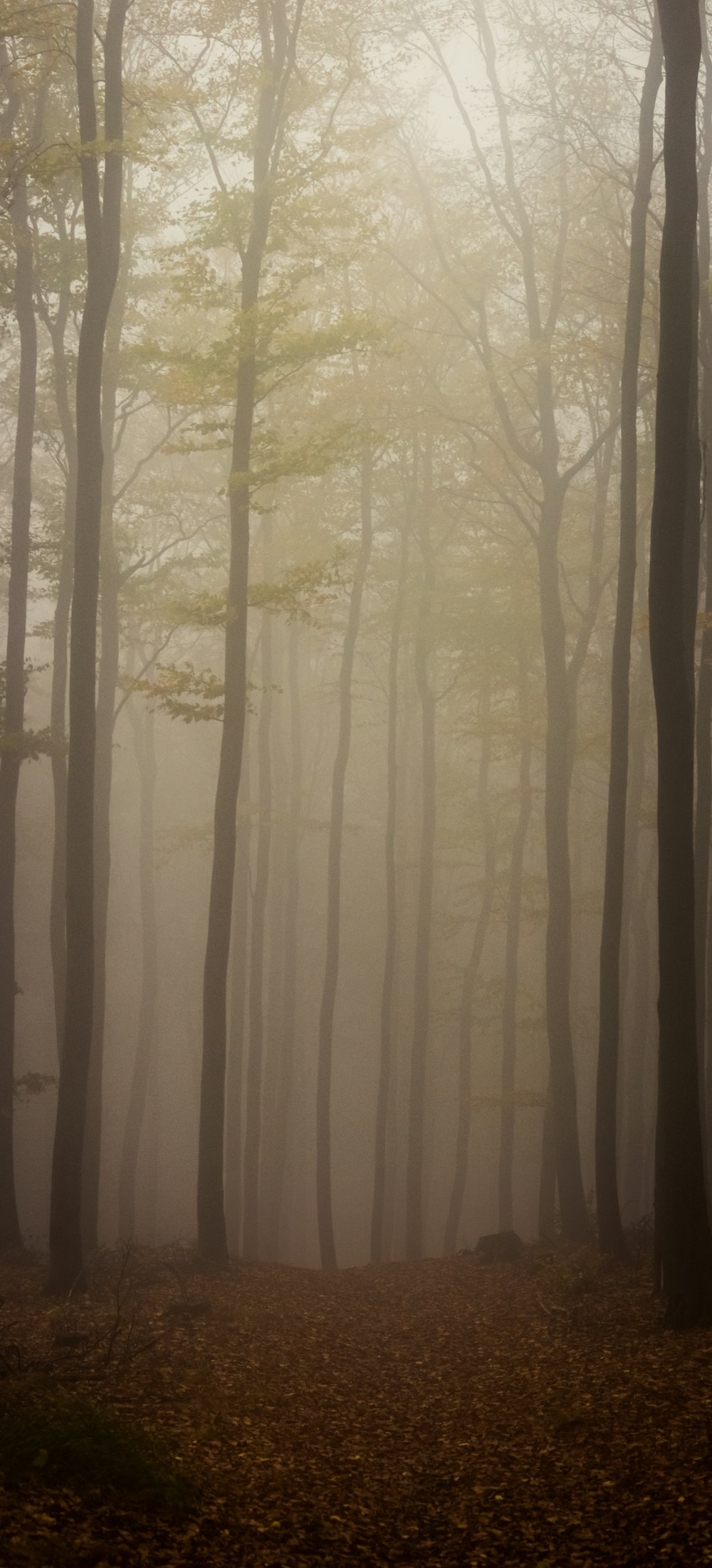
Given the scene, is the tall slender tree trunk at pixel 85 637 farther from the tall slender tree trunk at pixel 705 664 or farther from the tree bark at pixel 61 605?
the tall slender tree trunk at pixel 705 664

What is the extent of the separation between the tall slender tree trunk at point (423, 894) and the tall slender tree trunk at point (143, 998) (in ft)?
16.0

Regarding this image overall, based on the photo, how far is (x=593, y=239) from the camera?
51.7ft

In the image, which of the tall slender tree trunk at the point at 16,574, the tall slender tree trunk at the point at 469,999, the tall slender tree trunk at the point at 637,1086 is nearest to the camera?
the tall slender tree trunk at the point at 16,574

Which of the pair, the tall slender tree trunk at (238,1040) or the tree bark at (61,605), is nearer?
the tree bark at (61,605)

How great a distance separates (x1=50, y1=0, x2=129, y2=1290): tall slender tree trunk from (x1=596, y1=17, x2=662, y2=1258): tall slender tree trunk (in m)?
5.53

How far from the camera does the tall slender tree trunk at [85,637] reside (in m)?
10.1

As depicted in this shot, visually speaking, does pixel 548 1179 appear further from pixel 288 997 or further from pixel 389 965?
pixel 288 997

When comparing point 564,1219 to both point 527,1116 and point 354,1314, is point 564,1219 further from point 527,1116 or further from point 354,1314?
point 527,1116

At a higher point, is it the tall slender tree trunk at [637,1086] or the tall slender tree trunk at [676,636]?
the tall slender tree trunk at [676,636]

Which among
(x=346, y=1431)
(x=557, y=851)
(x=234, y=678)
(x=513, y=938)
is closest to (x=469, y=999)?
(x=513, y=938)

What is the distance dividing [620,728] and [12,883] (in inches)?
298

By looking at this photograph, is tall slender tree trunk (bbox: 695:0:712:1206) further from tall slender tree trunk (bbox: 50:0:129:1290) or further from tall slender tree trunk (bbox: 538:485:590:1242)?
tall slender tree trunk (bbox: 50:0:129:1290)

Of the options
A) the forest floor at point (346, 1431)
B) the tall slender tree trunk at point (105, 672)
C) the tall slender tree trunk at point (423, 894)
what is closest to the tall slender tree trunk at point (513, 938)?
the tall slender tree trunk at point (423, 894)

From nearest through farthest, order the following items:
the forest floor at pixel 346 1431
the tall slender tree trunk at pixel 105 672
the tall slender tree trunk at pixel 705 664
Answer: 1. the forest floor at pixel 346 1431
2. the tall slender tree trunk at pixel 705 664
3. the tall slender tree trunk at pixel 105 672
